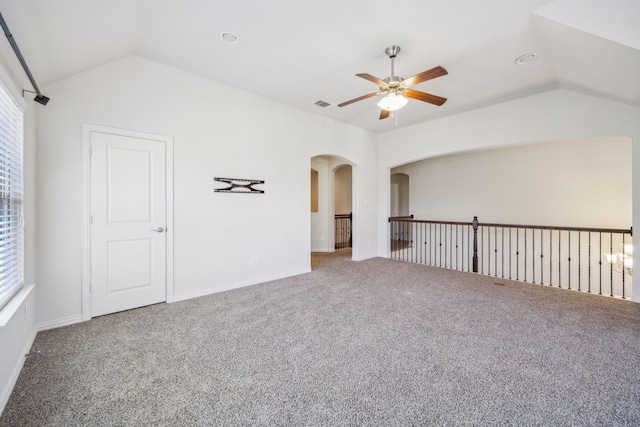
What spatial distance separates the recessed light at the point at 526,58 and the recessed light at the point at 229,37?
3.29 meters

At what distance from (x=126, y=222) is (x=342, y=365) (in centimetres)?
294

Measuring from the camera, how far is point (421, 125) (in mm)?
5578

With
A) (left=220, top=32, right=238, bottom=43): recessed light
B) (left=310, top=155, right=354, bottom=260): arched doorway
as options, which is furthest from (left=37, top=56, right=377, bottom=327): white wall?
(left=310, top=155, right=354, bottom=260): arched doorway

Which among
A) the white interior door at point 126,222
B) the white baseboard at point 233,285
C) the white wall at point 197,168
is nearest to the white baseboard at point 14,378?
the white wall at point 197,168

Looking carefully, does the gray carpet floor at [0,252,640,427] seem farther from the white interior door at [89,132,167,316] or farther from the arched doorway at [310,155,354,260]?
the arched doorway at [310,155,354,260]

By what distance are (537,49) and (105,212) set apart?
522 cm

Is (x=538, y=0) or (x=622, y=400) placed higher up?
(x=538, y=0)

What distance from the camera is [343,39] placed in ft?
9.16

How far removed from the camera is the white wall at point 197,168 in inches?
109

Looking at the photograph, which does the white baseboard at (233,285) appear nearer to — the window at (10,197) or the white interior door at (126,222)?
the white interior door at (126,222)

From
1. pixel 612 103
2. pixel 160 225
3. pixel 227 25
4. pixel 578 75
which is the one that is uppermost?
pixel 227 25

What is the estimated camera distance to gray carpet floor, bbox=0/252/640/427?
5.28 ft

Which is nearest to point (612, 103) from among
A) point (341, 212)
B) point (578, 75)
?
point (578, 75)

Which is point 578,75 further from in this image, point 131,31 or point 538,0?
point 131,31
